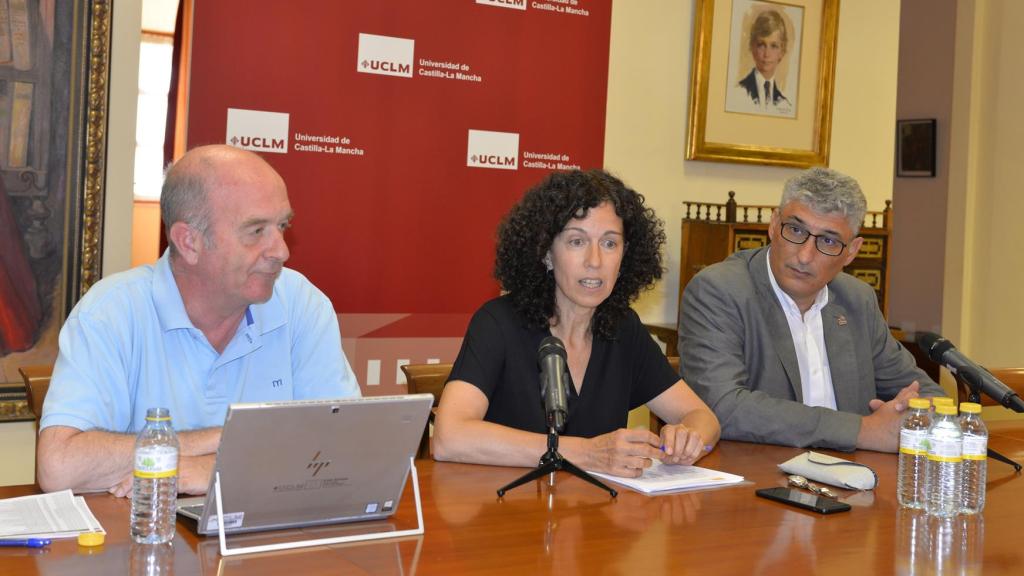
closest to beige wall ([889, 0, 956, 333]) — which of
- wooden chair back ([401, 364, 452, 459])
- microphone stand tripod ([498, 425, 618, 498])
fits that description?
wooden chair back ([401, 364, 452, 459])

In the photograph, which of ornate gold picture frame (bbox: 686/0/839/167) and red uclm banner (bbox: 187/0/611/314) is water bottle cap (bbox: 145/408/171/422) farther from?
ornate gold picture frame (bbox: 686/0/839/167)

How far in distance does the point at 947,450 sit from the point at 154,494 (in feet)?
4.94

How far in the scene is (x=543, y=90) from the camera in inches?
183

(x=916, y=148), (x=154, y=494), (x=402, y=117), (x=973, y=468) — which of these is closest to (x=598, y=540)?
(x=154, y=494)

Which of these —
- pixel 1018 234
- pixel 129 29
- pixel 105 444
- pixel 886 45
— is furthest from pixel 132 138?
pixel 1018 234

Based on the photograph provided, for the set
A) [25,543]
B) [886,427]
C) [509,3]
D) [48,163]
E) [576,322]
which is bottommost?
[25,543]

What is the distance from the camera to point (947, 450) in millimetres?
2152

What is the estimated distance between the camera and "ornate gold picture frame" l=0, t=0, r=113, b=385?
358 cm

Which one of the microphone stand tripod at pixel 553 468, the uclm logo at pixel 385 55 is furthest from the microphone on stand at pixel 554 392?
the uclm logo at pixel 385 55

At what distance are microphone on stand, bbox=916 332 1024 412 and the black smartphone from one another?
21.7 inches

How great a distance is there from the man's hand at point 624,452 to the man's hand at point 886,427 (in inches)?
31.2

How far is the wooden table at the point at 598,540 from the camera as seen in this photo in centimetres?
165

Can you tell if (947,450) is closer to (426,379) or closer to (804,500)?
(804,500)

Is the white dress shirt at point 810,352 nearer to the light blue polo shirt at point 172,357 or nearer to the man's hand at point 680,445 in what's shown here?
the man's hand at point 680,445
